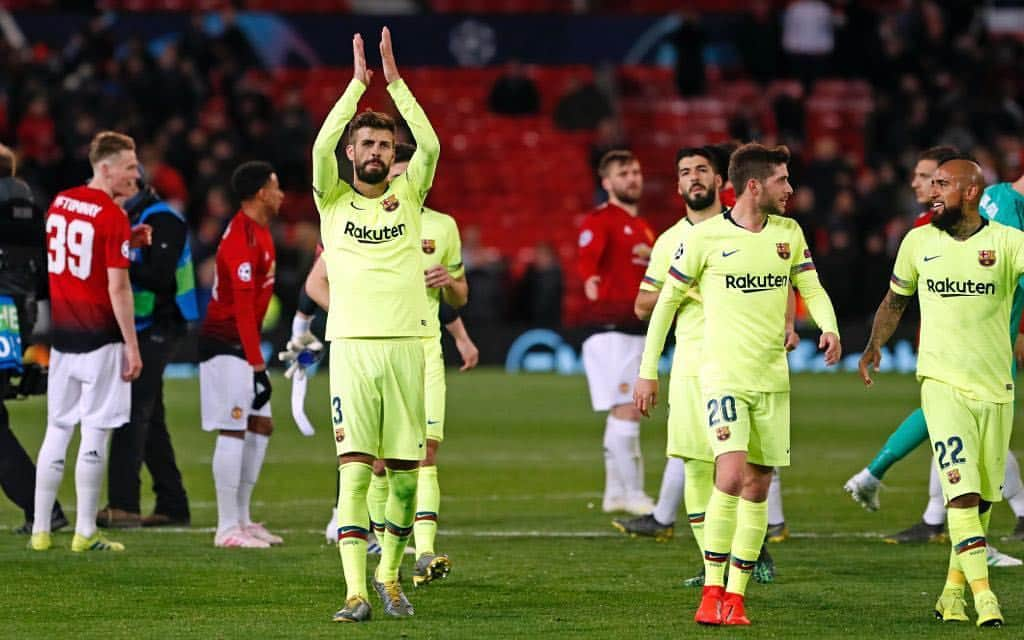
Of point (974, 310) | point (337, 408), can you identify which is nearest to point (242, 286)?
point (337, 408)

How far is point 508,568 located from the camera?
10555mm

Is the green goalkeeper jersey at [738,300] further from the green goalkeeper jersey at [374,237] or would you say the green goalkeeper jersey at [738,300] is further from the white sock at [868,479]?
the white sock at [868,479]

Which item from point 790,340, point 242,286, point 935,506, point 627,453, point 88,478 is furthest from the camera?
point 627,453

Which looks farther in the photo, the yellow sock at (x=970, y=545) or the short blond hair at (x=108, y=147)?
the short blond hair at (x=108, y=147)

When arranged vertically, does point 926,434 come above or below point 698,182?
below

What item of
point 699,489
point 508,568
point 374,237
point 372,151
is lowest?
point 508,568

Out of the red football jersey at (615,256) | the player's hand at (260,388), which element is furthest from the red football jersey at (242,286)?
the red football jersey at (615,256)

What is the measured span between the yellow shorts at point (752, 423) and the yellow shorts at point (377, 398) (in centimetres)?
137

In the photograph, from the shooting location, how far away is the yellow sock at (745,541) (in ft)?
28.7

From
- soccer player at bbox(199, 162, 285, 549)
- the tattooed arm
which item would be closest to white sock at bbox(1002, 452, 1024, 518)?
the tattooed arm

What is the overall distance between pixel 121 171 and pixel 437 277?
6.96 feet

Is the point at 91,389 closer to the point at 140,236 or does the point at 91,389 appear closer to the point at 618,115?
the point at 140,236

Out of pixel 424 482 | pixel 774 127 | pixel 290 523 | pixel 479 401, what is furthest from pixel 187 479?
pixel 774 127

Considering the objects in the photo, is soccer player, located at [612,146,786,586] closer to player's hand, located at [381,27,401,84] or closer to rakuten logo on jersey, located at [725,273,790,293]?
rakuten logo on jersey, located at [725,273,790,293]
